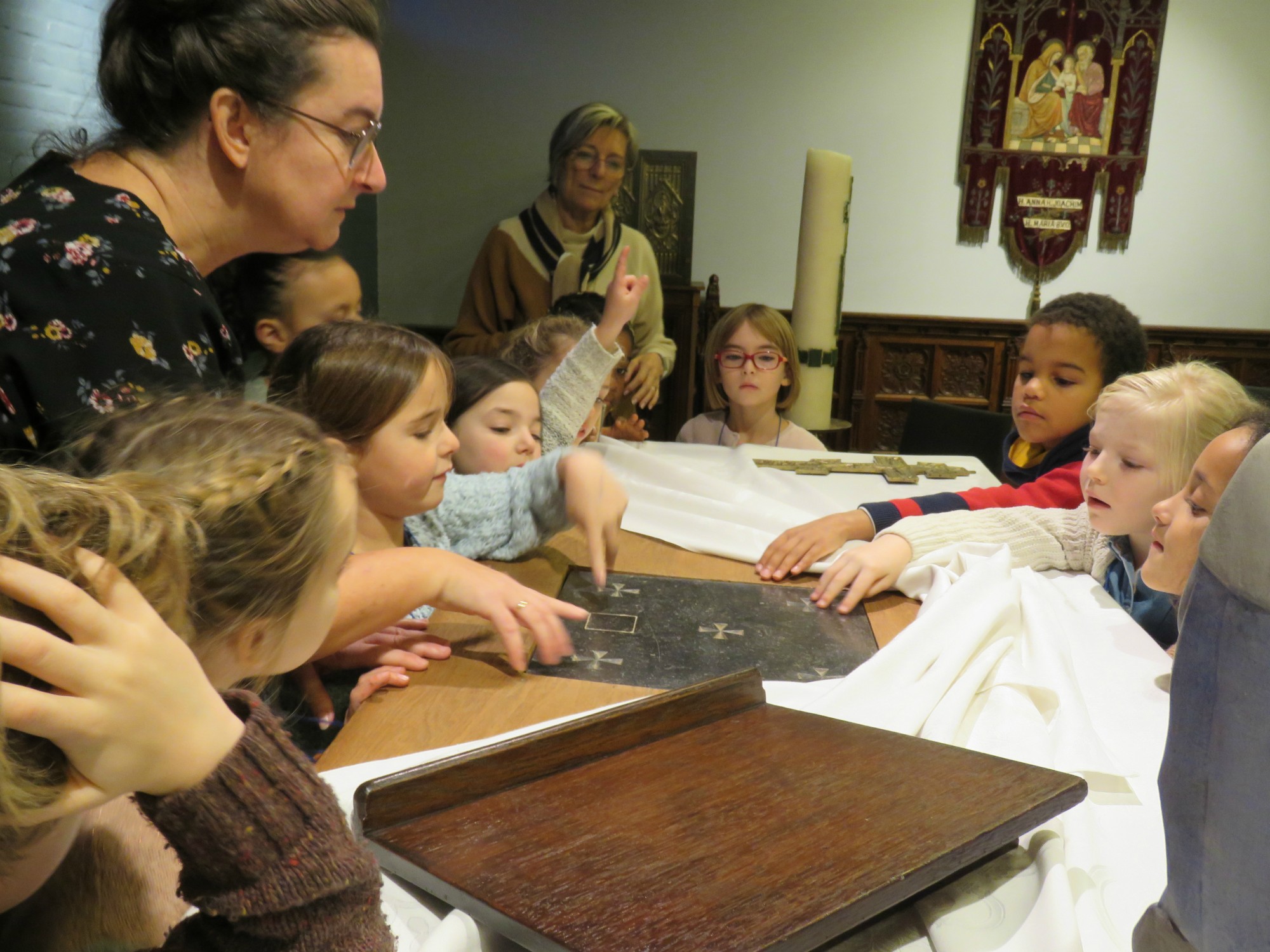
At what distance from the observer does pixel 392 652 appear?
3.94 ft

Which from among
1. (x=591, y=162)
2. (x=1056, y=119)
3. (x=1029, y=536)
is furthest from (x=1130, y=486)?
(x=1056, y=119)

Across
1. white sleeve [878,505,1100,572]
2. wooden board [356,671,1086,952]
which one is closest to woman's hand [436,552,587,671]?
wooden board [356,671,1086,952]

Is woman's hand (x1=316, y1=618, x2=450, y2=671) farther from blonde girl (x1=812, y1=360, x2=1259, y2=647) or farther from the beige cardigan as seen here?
the beige cardigan

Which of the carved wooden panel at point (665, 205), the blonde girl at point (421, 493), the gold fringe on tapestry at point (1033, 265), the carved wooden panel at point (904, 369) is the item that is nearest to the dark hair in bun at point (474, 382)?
the blonde girl at point (421, 493)

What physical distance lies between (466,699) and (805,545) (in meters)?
0.73

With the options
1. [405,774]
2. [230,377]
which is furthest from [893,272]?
[405,774]

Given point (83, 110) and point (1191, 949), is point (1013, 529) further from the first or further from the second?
point (83, 110)

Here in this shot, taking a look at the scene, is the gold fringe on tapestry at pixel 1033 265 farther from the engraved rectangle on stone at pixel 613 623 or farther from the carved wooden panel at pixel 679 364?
the engraved rectangle on stone at pixel 613 623

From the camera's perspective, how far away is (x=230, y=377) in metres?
1.14

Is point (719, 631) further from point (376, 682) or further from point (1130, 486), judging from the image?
point (1130, 486)

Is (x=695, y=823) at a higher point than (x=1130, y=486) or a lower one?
lower

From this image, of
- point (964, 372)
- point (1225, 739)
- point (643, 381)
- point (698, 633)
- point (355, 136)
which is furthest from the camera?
point (964, 372)

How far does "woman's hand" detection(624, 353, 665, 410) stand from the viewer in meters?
3.09

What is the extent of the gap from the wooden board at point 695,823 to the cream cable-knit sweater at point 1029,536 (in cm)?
78
